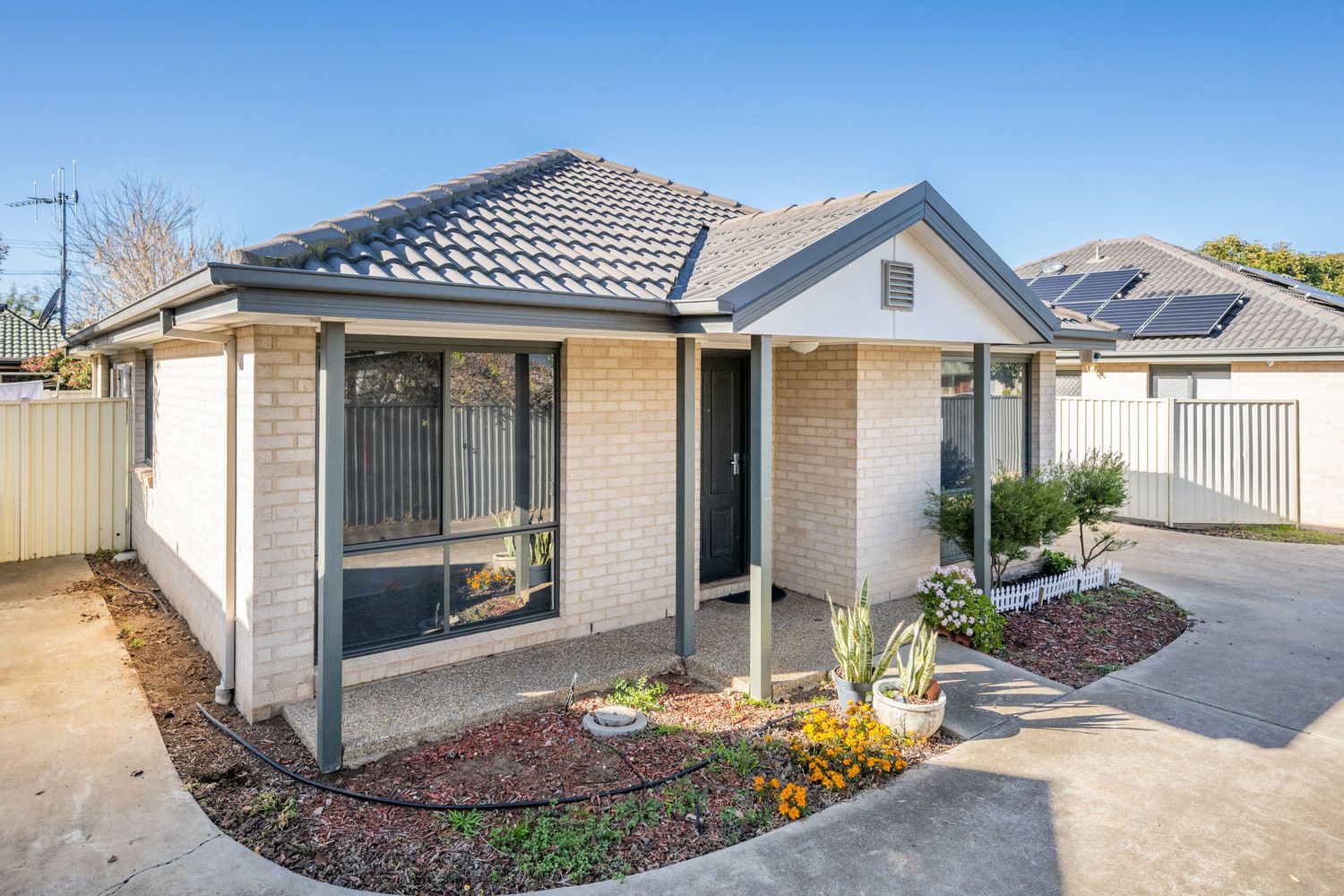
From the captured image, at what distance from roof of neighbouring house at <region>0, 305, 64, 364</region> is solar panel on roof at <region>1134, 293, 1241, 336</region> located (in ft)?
93.7

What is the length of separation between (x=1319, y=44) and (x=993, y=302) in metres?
12.1

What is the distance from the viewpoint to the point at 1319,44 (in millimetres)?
14336

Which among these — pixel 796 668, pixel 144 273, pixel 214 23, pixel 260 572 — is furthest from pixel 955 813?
pixel 144 273

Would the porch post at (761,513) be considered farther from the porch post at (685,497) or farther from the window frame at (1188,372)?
the window frame at (1188,372)

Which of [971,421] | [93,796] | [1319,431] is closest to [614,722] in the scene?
[93,796]

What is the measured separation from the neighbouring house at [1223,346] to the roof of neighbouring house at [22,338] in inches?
1094

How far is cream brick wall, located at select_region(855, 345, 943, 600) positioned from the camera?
824 centimetres

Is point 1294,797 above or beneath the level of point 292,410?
beneath

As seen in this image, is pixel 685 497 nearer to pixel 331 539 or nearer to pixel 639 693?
pixel 639 693

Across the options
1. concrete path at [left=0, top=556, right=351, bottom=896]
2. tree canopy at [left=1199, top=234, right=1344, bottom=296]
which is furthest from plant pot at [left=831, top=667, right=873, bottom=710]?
tree canopy at [left=1199, top=234, right=1344, bottom=296]

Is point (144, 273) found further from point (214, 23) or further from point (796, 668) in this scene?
point (796, 668)

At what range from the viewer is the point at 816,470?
858cm

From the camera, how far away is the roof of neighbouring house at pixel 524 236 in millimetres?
5008

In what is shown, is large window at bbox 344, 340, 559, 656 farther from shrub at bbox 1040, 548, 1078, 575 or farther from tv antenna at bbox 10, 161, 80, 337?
tv antenna at bbox 10, 161, 80, 337
